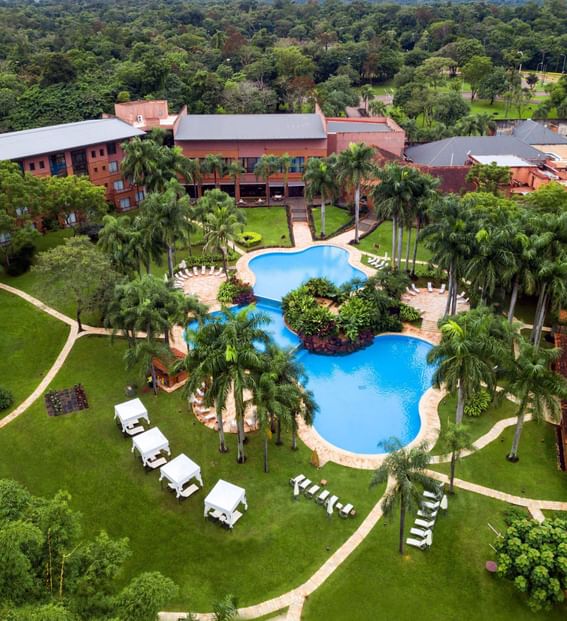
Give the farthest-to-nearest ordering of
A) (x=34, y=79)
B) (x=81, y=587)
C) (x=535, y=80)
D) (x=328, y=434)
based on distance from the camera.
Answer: (x=535, y=80), (x=34, y=79), (x=328, y=434), (x=81, y=587)

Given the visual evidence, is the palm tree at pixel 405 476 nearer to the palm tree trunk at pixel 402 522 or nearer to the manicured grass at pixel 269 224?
the palm tree trunk at pixel 402 522

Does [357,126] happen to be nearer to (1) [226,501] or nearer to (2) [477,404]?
(2) [477,404]

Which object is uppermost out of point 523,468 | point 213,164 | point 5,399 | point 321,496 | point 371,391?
point 213,164

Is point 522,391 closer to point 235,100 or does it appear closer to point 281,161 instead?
point 281,161

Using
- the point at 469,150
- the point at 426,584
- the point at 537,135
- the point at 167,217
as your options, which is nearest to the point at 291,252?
the point at 167,217

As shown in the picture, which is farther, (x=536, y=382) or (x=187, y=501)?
(x=187, y=501)

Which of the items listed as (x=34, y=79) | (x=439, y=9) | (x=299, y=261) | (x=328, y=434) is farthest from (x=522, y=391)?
(x=439, y=9)

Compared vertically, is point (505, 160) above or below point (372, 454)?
above
